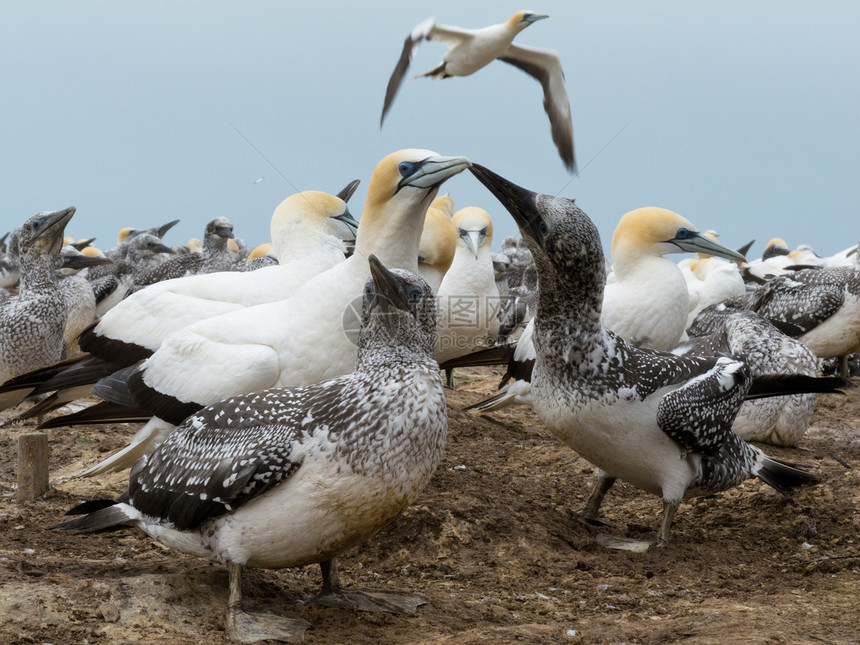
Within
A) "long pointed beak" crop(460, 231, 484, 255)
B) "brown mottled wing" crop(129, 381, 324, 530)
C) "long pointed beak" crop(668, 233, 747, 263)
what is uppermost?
"long pointed beak" crop(668, 233, 747, 263)

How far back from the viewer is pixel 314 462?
11.2ft

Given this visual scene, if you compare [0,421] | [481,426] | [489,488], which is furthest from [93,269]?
[489,488]

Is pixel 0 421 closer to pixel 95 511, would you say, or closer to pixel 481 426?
pixel 481 426

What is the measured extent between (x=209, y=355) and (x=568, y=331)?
5.84 ft

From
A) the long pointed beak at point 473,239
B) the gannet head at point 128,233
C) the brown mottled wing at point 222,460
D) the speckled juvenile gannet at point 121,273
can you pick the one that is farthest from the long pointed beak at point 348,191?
the gannet head at point 128,233

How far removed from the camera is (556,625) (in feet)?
12.0

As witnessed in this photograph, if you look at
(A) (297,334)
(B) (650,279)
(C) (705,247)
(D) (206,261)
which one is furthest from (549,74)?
(D) (206,261)

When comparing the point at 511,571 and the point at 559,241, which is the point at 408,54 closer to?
the point at 559,241

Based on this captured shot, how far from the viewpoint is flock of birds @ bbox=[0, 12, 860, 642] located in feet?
11.4

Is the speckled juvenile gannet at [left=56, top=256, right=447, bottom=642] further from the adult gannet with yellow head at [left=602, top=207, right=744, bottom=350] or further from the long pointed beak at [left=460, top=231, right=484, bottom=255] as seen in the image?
the long pointed beak at [left=460, top=231, right=484, bottom=255]

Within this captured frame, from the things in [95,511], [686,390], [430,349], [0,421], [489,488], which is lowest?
[0,421]

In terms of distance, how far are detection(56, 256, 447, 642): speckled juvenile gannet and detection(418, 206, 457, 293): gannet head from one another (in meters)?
3.91

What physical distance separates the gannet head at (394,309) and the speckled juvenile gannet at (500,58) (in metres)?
4.53

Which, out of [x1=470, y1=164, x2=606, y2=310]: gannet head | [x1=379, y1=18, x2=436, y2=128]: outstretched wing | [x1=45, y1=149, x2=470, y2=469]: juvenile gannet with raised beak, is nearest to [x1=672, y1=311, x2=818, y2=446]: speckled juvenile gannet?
[x1=470, y1=164, x2=606, y2=310]: gannet head
